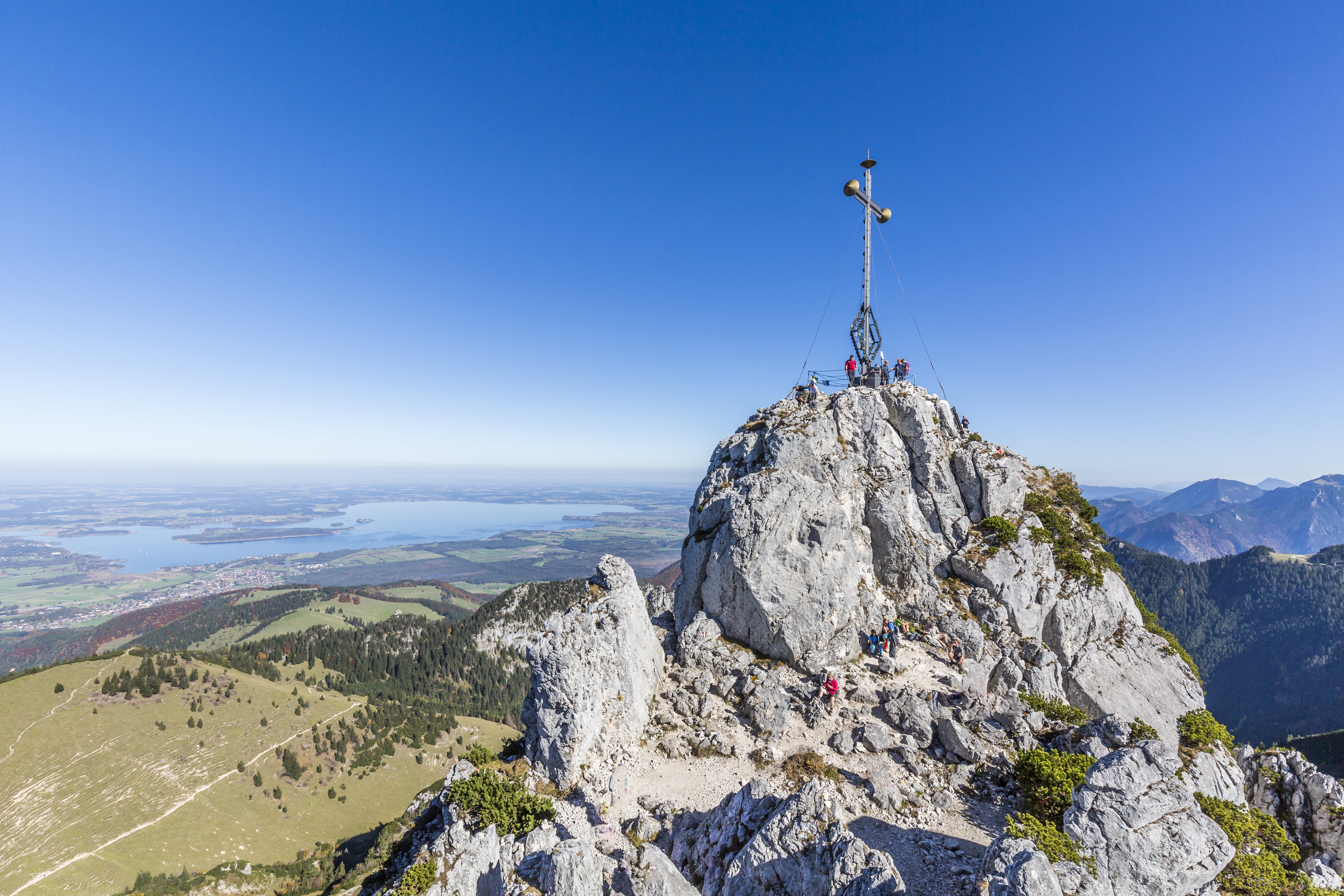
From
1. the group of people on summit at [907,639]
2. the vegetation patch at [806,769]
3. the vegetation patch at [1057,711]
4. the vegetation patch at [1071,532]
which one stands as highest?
the vegetation patch at [1071,532]

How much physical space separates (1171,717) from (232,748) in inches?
3866

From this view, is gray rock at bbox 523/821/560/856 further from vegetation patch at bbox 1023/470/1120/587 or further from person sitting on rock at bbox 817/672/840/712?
vegetation patch at bbox 1023/470/1120/587

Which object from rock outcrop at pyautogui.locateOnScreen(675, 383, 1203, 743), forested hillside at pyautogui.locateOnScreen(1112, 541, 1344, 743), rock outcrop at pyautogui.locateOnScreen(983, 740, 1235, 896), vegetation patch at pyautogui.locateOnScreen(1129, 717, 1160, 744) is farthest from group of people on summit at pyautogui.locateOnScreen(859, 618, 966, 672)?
forested hillside at pyautogui.locateOnScreen(1112, 541, 1344, 743)

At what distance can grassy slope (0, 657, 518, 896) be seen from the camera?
45.2 meters

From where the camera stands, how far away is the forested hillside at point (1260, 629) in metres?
126

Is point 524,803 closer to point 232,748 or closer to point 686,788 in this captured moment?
point 686,788

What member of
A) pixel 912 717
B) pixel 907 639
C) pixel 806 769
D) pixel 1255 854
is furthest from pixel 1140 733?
pixel 806 769

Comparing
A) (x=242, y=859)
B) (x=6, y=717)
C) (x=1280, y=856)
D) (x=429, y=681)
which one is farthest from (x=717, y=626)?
(x=429, y=681)

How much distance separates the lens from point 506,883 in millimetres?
14414

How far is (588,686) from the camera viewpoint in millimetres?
19031

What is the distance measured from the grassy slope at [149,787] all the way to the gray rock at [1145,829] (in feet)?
245

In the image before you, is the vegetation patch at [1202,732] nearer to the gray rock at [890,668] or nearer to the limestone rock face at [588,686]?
the gray rock at [890,668]

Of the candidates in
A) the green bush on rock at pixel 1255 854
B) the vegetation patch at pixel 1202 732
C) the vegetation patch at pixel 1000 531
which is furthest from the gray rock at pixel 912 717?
the vegetation patch at pixel 1202 732

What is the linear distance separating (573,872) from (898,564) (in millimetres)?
20529
